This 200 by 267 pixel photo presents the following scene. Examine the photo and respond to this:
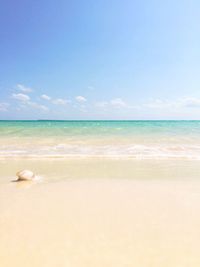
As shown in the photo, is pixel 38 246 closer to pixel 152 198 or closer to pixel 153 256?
pixel 153 256

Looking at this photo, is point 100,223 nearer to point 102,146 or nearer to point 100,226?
point 100,226

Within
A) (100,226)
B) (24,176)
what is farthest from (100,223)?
(24,176)

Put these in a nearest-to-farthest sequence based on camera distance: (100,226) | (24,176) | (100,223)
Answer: (100,226) < (100,223) < (24,176)

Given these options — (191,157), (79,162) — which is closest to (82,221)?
(79,162)

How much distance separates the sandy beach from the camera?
2.88 m

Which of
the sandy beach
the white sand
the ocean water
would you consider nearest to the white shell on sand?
the sandy beach

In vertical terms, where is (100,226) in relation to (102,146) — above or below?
above

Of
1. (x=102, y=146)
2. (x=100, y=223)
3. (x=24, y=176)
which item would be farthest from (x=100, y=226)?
(x=102, y=146)

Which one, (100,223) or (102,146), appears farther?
(102,146)

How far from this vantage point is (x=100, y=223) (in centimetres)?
374

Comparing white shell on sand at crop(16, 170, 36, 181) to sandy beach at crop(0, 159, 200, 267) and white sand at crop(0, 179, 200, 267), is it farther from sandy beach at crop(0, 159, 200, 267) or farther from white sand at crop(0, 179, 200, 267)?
white sand at crop(0, 179, 200, 267)

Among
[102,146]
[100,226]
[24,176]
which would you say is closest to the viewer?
[100,226]

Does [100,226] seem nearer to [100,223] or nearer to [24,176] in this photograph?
[100,223]

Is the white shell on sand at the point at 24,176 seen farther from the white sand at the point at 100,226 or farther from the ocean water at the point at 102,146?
the ocean water at the point at 102,146
